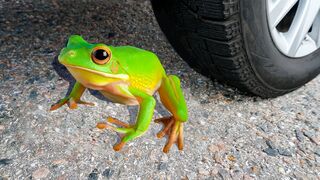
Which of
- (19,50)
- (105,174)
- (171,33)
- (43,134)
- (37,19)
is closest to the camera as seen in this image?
(105,174)

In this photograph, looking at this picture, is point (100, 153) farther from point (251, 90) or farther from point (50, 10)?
point (50, 10)

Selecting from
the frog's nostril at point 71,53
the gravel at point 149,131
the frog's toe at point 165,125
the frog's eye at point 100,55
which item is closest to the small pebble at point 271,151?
the gravel at point 149,131

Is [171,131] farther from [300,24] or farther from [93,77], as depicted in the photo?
[300,24]

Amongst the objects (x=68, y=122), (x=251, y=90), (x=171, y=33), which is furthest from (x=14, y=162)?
(x=251, y=90)

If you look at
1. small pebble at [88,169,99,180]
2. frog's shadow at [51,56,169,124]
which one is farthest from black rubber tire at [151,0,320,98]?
small pebble at [88,169,99,180]

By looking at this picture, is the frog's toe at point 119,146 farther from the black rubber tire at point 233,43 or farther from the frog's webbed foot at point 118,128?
the black rubber tire at point 233,43

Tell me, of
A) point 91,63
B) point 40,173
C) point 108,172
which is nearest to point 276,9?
point 91,63

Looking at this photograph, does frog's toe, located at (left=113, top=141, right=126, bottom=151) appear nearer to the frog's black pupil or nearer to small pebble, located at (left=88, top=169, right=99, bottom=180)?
small pebble, located at (left=88, top=169, right=99, bottom=180)
